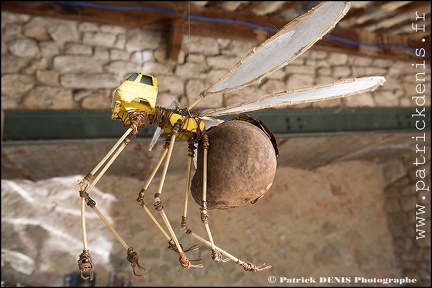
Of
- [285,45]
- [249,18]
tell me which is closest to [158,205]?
[285,45]

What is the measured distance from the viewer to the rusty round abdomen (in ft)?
2.48

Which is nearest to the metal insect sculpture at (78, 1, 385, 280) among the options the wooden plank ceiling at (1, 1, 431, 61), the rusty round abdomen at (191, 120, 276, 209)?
the rusty round abdomen at (191, 120, 276, 209)

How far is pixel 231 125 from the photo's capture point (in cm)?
82

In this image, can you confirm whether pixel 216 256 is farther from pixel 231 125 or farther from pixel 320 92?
pixel 320 92

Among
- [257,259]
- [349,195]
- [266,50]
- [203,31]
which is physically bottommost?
[257,259]

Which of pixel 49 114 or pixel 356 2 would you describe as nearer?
pixel 49 114

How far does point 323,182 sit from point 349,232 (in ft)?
1.82

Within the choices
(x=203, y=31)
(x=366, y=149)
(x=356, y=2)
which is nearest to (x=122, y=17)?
(x=203, y=31)

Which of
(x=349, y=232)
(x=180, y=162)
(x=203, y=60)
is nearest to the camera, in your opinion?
(x=203, y=60)

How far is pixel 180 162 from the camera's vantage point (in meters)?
3.35

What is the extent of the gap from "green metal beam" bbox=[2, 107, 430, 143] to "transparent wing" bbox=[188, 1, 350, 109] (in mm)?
1216

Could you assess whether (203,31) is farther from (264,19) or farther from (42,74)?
(42,74)

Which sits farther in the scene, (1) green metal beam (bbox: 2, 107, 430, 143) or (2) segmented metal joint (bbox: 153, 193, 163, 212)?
(1) green metal beam (bbox: 2, 107, 430, 143)

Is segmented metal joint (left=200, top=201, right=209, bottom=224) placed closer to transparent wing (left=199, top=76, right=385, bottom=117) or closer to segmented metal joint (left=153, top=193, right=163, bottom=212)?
Answer: segmented metal joint (left=153, top=193, right=163, bottom=212)
